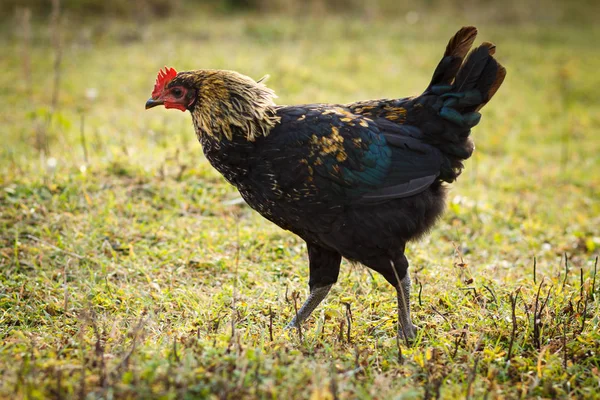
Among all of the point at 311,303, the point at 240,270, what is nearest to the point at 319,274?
the point at 311,303

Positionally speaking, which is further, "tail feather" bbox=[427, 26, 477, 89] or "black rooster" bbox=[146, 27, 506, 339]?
"tail feather" bbox=[427, 26, 477, 89]

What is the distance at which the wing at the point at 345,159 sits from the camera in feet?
12.3

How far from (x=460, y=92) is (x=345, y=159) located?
0.96m

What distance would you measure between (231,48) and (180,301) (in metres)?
9.11

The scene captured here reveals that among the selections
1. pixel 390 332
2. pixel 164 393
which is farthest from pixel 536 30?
pixel 164 393

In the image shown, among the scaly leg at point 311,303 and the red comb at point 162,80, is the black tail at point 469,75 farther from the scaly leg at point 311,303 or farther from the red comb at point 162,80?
the red comb at point 162,80

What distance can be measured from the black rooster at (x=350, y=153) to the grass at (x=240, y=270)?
543 mm

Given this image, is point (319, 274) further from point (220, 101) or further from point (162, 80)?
point (162, 80)

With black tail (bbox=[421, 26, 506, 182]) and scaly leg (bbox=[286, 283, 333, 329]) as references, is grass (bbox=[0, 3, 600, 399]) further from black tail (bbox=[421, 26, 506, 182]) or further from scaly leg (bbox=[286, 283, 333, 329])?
black tail (bbox=[421, 26, 506, 182])

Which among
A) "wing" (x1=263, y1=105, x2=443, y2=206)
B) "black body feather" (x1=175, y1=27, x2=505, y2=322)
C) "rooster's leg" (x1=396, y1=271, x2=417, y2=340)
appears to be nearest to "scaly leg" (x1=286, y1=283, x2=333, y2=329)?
"black body feather" (x1=175, y1=27, x2=505, y2=322)

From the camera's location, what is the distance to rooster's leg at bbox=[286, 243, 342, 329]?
165 inches

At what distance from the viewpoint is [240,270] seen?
16.6 feet

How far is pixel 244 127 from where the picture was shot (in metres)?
3.86

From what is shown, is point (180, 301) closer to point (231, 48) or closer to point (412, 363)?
point (412, 363)
